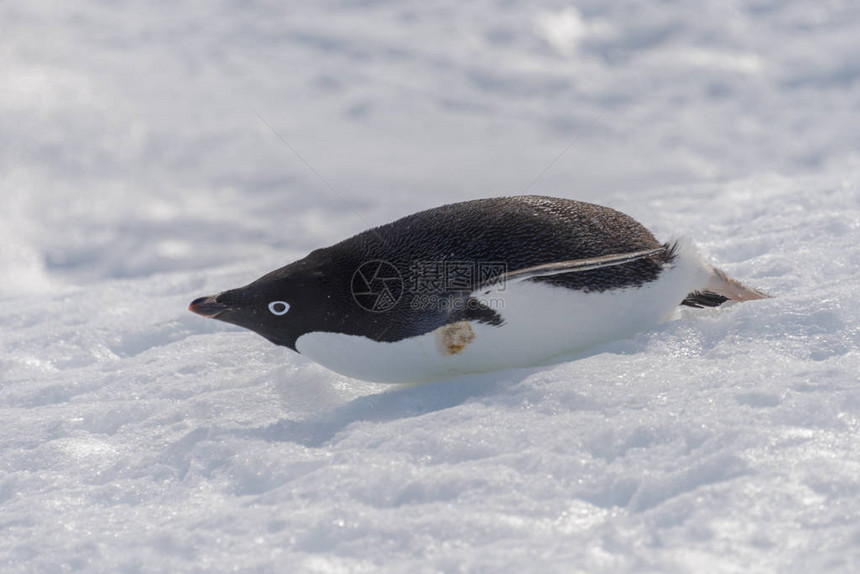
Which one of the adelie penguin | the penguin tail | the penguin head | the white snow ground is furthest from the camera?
the penguin tail

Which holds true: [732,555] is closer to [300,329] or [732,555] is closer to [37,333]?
[300,329]

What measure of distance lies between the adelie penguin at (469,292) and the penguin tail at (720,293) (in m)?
0.13

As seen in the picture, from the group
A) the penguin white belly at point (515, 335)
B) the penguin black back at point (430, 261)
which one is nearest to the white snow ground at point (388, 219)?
the penguin white belly at point (515, 335)

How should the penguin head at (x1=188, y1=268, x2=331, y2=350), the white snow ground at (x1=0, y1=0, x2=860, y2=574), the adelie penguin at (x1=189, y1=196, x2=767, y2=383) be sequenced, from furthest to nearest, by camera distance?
the penguin head at (x1=188, y1=268, x2=331, y2=350) → the adelie penguin at (x1=189, y1=196, x2=767, y2=383) → the white snow ground at (x1=0, y1=0, x2=860, y2=574)

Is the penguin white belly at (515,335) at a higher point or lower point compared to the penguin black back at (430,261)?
lower

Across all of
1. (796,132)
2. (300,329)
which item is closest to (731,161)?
(796,132)

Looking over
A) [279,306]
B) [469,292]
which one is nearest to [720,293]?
[469,292]

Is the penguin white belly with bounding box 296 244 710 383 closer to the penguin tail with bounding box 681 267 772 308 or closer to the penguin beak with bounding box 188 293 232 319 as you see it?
the penguin tail with bounding box 681 267 772 308

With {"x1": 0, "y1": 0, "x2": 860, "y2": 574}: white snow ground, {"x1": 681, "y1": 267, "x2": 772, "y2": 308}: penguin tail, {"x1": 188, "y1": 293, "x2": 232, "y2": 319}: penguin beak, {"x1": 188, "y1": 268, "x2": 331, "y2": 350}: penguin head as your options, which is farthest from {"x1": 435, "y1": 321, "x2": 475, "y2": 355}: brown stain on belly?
{"x1": 681, "y1": 267, "x2": 772, "y2": 308}: penguin tail

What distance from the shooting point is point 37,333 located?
178 inches

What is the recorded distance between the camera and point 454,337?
2734 millimetres

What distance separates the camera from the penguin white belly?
2.72 metres

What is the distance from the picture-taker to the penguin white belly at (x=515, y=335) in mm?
2723

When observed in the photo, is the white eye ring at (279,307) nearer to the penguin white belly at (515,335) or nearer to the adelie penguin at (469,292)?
the adelie penguin at (469,292)
